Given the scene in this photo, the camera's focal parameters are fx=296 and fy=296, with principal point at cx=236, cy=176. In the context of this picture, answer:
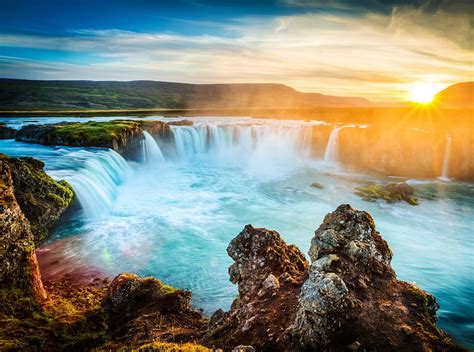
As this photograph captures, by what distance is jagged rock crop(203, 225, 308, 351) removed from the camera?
17.2 ft

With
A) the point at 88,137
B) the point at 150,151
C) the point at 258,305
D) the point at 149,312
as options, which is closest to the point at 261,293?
the point at 258,305

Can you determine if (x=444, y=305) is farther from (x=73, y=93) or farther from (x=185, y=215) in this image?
(x=73, y=93)

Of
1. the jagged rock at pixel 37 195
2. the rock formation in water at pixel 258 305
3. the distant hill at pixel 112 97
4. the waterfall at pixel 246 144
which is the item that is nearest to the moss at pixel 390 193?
the waterfall at pixel 246 144

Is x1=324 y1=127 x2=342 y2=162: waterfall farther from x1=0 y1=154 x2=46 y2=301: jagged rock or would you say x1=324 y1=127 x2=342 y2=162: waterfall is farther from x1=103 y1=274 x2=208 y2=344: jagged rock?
x1=0 y1=154 x2=46 y2=301: jagged rock

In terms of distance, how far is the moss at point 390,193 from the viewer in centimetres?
2584

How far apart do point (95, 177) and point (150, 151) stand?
1675 cm

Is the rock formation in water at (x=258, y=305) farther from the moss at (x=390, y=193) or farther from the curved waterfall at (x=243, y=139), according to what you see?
the curved waterfall at (x=243, y=139)

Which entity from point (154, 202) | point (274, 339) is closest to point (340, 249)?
point (274, 339)

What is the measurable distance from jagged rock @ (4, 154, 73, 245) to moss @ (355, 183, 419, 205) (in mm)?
23236

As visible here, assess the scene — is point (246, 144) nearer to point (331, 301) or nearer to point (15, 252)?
point (15, 252)

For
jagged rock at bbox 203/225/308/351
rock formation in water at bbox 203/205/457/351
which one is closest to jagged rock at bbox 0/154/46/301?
rock formation in water at bbox 203/205/457/351

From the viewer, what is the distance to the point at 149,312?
7902mm

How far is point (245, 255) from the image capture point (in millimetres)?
7953

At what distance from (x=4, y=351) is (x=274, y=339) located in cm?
510
